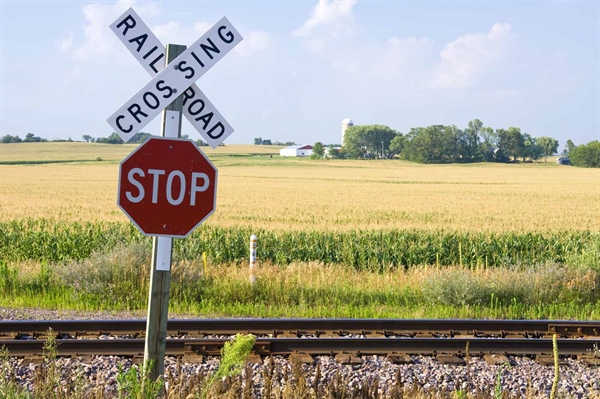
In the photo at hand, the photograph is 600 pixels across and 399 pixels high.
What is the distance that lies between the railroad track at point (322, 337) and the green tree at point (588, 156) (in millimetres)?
126157

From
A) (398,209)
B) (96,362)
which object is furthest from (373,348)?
(398,209)

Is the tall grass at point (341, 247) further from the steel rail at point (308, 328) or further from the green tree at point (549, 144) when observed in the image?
the green tree at point (549, 144)

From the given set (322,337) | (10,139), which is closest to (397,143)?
(10,139)

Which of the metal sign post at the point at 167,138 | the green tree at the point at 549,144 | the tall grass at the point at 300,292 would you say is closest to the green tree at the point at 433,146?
the green tree at the point at 549,144

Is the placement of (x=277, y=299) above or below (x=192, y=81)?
below

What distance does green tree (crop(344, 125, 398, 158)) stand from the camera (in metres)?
140

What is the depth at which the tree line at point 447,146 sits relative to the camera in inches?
4892

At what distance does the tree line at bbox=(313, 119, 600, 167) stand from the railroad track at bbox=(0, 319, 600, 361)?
378 feet

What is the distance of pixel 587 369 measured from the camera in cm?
734

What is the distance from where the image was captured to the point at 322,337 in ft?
27.7

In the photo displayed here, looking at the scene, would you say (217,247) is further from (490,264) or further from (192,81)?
(192,81)

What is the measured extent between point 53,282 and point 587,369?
9.10 metres

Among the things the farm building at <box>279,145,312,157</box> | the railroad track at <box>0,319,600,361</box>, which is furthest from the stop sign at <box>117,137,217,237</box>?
the farm building at <box>279,145,312,157</box>

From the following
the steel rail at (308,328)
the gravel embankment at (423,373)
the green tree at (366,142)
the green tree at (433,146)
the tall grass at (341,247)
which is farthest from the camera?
the green tree at (366,142)
